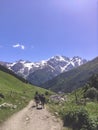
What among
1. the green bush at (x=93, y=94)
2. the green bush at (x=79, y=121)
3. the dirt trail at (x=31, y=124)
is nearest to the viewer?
the green bush at (x=79, y=121)

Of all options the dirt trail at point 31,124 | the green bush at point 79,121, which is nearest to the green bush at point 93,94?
the dirt trail at point 31,124

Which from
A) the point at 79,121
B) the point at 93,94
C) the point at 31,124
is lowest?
the point at 31,124

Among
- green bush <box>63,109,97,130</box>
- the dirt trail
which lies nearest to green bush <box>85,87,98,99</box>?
the dirt trail

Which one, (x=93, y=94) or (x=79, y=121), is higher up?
(x=93, y=94)

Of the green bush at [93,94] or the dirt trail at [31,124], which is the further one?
the green bush at [93,94]

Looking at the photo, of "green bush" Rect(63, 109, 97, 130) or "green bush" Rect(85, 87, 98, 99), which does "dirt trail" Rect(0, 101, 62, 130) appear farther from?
"green bush" Rect(85, 87, 98, 99)

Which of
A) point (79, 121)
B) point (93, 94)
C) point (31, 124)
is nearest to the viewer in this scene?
point (79, 121)

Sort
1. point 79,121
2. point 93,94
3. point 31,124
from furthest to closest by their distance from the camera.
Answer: point 93,94 → point 31,124 → point 79,121

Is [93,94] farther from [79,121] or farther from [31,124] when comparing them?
[79,121]

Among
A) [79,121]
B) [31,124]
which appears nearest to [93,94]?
[31,124]

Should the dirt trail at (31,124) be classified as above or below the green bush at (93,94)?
below

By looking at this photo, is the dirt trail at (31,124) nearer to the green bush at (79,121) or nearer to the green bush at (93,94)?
the green bush at (79,121)

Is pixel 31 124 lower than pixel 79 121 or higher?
lower

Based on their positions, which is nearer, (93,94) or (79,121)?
(79,121)
